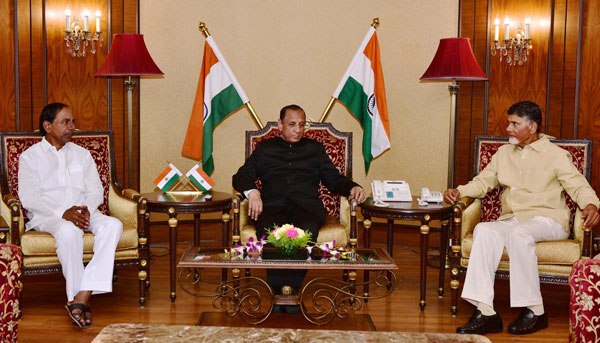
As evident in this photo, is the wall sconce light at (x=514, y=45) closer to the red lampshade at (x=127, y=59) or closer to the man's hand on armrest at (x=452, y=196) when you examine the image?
the man's hand on armrest at (x=452, y=196)

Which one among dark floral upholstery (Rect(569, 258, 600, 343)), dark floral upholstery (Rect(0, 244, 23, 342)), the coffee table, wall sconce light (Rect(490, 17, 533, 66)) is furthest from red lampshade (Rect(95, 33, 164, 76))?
dark floral upholstery (Rect(569, 258, 600, 343))

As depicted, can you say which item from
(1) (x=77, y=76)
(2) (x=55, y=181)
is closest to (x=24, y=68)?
(1) (x=77, y=76)

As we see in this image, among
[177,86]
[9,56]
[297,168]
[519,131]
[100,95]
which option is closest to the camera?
[519,131]

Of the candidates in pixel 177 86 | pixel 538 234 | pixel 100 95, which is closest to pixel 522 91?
pixel 538 234

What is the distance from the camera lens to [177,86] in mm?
6023

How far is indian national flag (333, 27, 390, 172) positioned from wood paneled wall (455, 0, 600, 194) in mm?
808

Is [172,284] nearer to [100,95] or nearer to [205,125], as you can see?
[205,125]

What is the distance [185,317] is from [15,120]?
2390 millimetres

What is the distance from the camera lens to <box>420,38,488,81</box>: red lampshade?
487 centimetres

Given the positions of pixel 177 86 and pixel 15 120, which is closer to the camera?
pixel 15 120

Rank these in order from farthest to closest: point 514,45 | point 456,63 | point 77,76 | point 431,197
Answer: point 77,76, point 514,45, point 456,63, point 431,197

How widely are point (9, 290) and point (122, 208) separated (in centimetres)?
196

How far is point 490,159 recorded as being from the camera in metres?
4.45

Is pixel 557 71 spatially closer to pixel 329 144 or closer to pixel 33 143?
pixel 329 144
